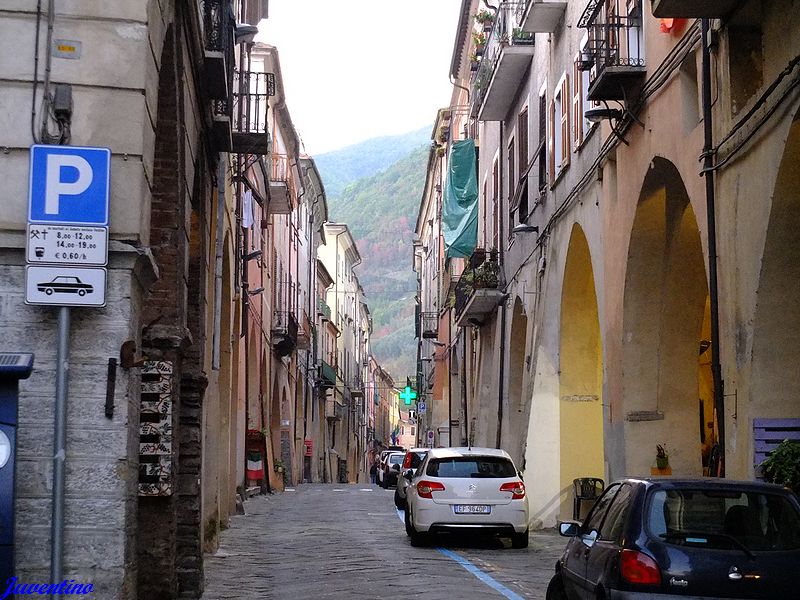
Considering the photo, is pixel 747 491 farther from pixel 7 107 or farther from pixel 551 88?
pixel 551 88

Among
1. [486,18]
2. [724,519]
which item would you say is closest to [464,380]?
[486,18]

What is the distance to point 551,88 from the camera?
24.6 metres

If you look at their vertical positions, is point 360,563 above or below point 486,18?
below

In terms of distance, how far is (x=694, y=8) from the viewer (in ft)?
43.1

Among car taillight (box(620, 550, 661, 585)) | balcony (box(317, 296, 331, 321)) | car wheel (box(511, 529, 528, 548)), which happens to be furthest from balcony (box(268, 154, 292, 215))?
car taillight (box(620, 550, 661, 585))

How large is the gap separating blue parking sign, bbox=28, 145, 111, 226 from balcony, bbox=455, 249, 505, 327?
77.6ft

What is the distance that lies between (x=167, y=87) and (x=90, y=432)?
419cm

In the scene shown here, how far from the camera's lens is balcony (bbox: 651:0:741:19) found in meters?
12.9

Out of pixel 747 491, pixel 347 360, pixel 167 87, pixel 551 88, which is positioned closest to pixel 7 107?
pixel 167 87

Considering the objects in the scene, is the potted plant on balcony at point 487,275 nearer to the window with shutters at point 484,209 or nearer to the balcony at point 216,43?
the window with shutters at point 484,209

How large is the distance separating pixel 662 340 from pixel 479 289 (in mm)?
13940

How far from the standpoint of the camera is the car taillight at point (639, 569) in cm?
749

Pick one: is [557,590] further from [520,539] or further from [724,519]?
[520,539]

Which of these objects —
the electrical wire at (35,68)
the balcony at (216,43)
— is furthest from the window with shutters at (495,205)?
the electrical wire at (35,68)
